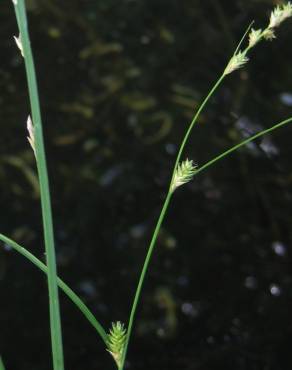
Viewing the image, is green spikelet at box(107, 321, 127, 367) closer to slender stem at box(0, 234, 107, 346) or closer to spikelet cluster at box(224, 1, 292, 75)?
slender stem at box(0, 234, 107, 346)

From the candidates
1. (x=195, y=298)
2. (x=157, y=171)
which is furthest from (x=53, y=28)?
(x=195, y=298)

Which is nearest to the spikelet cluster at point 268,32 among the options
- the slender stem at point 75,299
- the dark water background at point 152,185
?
the slender stem at point 75,299

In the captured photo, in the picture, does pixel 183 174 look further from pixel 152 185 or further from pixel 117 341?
pixel 152 185

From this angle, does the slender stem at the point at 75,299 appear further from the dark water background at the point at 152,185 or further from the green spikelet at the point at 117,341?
the dark water background at the point at 152,185

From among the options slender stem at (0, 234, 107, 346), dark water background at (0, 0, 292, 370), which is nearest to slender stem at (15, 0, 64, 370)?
slender stem at (0, 234, 107, 346)

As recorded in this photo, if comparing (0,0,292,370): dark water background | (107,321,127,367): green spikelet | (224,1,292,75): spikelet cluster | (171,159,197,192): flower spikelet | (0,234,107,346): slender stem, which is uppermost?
(0,0,292,370): dark water background

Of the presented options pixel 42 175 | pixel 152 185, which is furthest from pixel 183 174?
pixel 152 185

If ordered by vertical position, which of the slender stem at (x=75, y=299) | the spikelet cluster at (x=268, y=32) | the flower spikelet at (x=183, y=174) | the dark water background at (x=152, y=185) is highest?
the dark water background at (x=152, y=185)

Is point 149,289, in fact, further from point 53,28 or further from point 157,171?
point 53,28
